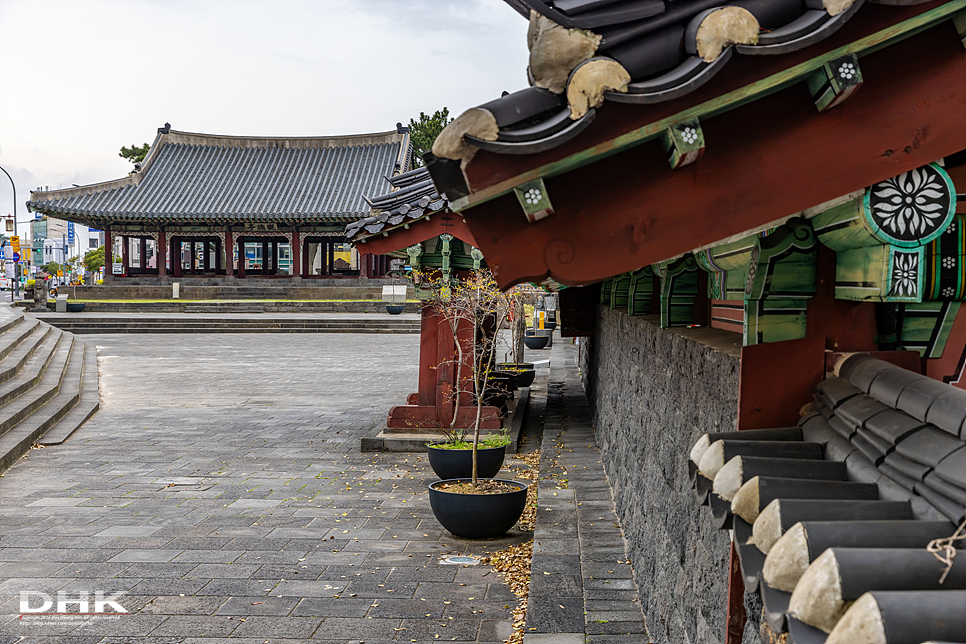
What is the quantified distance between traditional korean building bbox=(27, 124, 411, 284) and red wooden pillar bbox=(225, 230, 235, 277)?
5cm

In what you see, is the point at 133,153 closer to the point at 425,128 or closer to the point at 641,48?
the point at 425,128

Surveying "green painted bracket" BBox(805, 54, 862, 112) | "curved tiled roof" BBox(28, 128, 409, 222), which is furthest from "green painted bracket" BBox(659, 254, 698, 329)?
"curved tiled roof" BBox(28, 128, 409, 222)

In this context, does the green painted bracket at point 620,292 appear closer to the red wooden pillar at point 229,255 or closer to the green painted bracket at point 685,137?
the green painted bracket at point 685,137

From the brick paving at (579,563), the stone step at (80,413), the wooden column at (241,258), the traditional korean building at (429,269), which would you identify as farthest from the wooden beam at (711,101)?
the wooden column at (241,258)

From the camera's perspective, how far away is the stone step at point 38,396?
11.0 m

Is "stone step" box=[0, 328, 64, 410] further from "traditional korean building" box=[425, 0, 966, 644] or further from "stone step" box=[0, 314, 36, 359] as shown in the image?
"traditional korean building" box=[425, 0, 966, 644]

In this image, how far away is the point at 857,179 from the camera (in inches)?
89.4

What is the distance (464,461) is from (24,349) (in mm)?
13363

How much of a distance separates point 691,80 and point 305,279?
3960cm

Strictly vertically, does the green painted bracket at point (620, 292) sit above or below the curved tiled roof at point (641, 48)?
below

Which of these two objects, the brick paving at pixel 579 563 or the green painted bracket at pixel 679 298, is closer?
the brick paving at pixel 579 563

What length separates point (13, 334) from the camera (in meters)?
18.5

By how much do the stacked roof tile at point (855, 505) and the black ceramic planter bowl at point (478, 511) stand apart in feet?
13.3

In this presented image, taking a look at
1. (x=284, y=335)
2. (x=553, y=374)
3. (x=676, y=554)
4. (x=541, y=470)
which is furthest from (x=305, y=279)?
(x=676, y=554)
